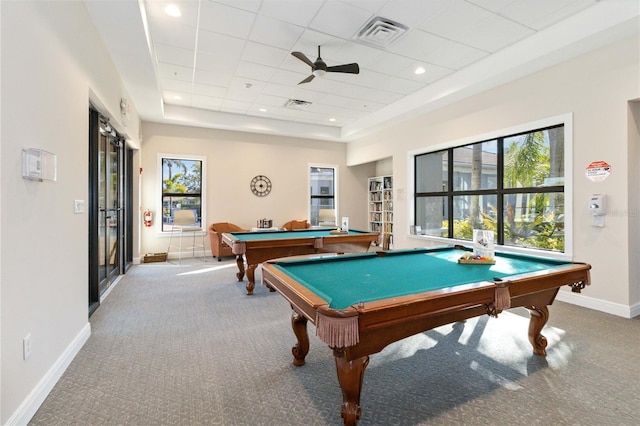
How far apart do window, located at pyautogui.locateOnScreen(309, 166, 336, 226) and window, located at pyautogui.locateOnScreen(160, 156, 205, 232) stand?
287 centimetres

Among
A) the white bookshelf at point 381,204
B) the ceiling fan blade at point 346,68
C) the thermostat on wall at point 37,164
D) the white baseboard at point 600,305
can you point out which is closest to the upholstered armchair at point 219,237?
the ceiling fan blade at point 346,68

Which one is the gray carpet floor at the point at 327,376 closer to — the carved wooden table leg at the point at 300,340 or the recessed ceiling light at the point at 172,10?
the carved wooden table leg at the point at 300,340

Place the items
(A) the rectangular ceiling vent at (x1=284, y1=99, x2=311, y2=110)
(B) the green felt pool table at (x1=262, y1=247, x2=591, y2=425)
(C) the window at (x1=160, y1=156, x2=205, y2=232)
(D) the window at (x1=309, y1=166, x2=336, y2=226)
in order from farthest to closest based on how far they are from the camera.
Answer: (D) the window at (x1=309, y1=166, x2=336, y2=226)
(C) the window at (x1=160, y1=156, x2=205, y2=232)
(A) the rectangular ceiling vent at (x1=284, y1=99, x2=311, y2=110)
(B) the green felt pool table at (x1=262, y1=247, x2=591, y2=425)

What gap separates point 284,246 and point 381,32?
2.86 m

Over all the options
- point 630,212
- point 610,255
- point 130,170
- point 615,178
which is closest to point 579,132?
point 615,178

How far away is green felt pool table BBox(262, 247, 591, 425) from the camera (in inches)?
55.5

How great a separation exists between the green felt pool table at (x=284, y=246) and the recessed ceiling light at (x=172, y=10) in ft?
8.46

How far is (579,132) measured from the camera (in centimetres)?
361

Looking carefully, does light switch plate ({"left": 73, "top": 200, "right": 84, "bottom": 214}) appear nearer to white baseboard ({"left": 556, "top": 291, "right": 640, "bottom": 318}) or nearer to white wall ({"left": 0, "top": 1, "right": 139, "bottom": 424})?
white wall ({"left": 0, "top": 1, "right": 139, "bottom": 424})

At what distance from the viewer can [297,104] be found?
6219mm

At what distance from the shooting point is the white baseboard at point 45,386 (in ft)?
5.30

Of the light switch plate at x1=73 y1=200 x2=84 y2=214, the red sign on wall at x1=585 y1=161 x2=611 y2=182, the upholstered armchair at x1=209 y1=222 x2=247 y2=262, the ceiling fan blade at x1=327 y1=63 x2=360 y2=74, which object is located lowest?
the upholstered armchair at x1=209 y1=222 x2=247 y2=262

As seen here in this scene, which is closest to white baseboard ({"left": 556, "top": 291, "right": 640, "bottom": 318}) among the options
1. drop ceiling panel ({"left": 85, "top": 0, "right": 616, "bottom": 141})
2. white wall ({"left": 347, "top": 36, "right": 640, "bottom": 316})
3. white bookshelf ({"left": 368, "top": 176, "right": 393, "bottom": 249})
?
white wall ({"left": 347, "top": 36, "right": 640, "bottom": 316})

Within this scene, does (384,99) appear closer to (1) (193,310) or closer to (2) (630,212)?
(2) (630,212)
